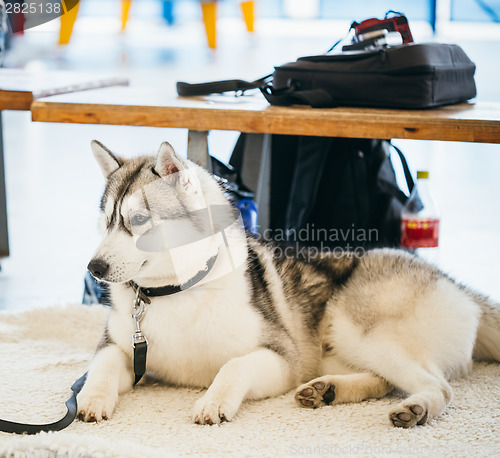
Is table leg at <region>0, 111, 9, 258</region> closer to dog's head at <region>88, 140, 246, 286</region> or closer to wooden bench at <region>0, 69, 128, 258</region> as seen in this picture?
wooden bench at <region>0, 69, 128, 258</region>

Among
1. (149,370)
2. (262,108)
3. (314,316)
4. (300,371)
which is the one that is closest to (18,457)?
(149,370)

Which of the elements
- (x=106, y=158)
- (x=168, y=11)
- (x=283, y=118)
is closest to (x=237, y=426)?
(x=106, y=158)

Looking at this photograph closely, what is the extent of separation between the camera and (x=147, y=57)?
8586mm

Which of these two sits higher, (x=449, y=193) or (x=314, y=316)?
(x=314, y=316)

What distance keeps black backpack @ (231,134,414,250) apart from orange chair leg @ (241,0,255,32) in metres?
7.92

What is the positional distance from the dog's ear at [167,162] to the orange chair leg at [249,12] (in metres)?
9.15

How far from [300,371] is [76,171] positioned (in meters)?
3.61

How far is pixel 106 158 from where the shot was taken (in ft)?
5.60

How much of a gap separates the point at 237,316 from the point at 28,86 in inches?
54.3

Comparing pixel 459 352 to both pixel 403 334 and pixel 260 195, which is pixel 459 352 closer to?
pixel 403 334

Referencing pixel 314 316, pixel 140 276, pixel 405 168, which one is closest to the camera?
pixel 140 276

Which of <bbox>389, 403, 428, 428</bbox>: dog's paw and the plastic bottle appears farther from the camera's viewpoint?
the plastic bottle

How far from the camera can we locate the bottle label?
2730mm

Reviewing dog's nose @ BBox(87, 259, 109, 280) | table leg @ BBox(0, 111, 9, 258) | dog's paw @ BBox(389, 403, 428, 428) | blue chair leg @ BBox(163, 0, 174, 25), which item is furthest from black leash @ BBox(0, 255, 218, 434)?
blue chair leg @ BBox(163, 0, 174, 25)
